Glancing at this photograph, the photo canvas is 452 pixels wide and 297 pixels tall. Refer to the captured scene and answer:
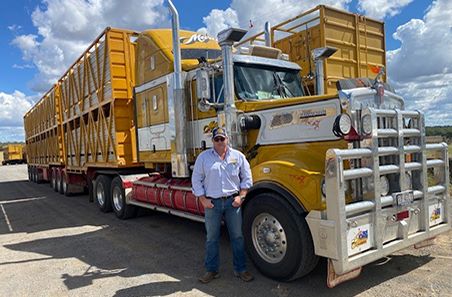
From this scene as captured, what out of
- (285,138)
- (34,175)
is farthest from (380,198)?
(34,175)

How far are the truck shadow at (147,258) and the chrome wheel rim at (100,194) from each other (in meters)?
0.46

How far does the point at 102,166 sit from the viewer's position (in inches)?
405

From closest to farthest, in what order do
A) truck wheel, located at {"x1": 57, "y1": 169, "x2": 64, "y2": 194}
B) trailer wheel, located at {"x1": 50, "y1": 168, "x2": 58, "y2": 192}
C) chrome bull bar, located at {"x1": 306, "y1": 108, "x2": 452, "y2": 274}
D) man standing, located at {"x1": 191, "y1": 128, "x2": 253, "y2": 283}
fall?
chrome bull bar, located at {"x1": 306, "y1": 108, "x2": 452, "y2": 274}
man standing, located at {"x1": 191, "y1": 128, "x2": 253, "y2": 283}
truck wheel, located at {"x1": 57, "y1": 169, "x2": 64, "y2": 194}
trailer wheel, located at {"x1": 50, "y1": 168, "x2": 58, "y2": 192}

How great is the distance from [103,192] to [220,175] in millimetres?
6334

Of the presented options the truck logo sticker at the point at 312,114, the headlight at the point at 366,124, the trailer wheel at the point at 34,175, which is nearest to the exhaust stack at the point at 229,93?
the truck logo sticker at the point at 312,114

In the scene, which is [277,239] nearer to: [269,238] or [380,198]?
[269,238]

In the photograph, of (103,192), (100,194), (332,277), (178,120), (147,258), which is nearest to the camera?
(332,277)

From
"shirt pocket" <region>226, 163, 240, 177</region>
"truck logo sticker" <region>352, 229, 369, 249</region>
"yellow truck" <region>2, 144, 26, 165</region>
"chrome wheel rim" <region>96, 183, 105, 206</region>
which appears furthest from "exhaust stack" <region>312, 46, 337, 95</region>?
"yellow truck" <region>2, 144, 26, 165</region>

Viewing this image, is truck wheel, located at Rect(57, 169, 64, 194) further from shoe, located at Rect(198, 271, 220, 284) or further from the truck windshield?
shoe, located at Rect(198, 271, 220, 284)

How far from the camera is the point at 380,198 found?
4172 mm

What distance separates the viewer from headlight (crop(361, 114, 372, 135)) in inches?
163

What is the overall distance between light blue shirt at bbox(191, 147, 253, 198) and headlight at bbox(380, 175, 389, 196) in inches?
56.3

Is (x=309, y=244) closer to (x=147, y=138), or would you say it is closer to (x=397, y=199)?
(x=397, y=199)

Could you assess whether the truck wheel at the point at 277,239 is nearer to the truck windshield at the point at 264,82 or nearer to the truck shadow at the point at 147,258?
the truck shadow at the point at 147,258
